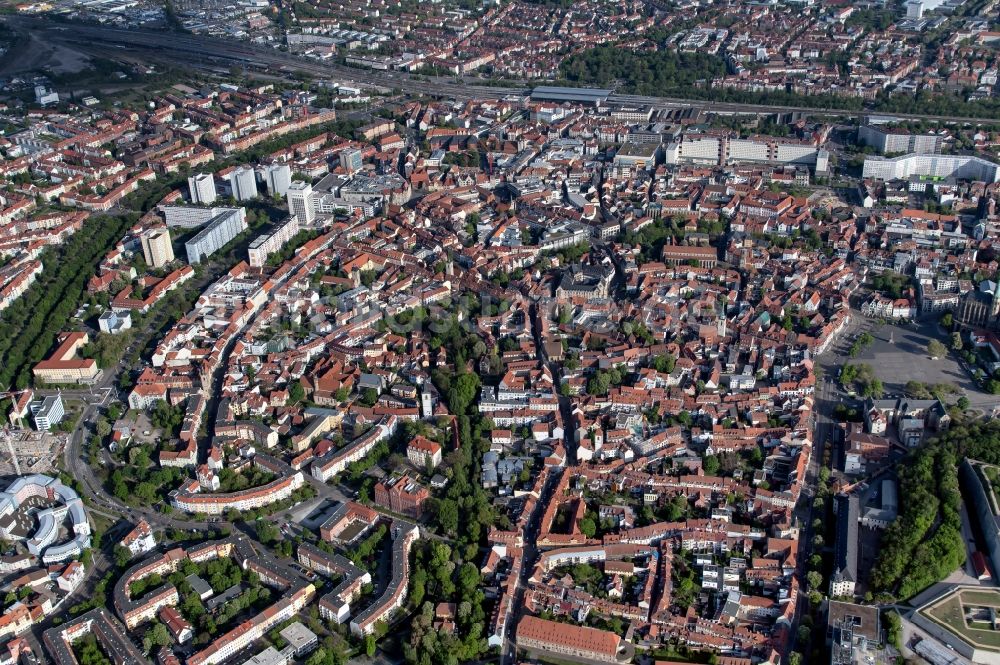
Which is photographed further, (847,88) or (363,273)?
(847,88)

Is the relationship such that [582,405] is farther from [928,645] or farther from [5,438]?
[5,438]

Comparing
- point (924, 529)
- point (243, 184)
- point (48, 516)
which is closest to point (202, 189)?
point (243, 184)

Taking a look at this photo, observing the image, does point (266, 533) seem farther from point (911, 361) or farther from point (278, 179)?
point (278, 179)

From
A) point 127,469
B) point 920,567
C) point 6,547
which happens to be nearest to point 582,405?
point 920,567

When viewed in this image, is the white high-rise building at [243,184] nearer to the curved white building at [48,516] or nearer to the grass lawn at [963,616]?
the curved white building at [48,516]

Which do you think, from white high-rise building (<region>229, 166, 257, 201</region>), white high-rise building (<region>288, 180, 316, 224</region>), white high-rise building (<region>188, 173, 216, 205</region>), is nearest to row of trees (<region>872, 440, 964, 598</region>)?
white high-rise building (<region>288, 180, 316, 224</region>)

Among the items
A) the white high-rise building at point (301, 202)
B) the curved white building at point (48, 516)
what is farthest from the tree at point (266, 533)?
the white high-rise building at point (301, 202)

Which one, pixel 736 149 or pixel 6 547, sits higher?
pixel 736 149
